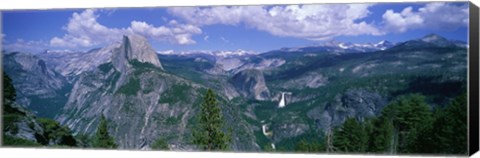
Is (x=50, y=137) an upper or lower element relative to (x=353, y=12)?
lower

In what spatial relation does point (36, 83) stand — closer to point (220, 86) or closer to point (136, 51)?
point (136, 51)

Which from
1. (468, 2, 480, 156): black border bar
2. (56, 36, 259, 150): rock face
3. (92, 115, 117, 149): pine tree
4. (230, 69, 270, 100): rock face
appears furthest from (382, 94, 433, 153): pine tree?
(92, 115, 117, 149): pine tree

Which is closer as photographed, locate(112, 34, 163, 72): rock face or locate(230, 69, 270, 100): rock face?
locate(112, 34, 163, 72): rock face

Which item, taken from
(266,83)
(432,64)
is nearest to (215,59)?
(266,83)

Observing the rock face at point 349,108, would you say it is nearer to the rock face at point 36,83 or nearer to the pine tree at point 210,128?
the pine tree at point 210,128

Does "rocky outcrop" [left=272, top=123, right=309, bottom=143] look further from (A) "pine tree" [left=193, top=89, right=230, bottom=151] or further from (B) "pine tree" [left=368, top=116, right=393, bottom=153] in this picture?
(B) "pine tree" [left=368, top=116, right=393, bottom=153]

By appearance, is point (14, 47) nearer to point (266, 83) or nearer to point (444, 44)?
point (266, 83)

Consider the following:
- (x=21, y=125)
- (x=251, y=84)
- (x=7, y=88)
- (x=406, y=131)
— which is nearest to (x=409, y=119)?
(x=406, y=131)

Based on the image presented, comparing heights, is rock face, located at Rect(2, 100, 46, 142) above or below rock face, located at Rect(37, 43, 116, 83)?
below
